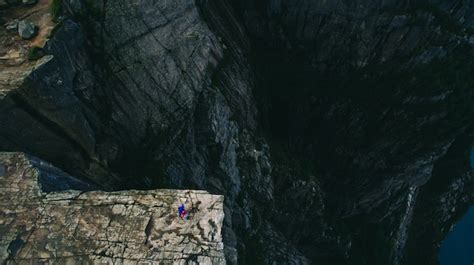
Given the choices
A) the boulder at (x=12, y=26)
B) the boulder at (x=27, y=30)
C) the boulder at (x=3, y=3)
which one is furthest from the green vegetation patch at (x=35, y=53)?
the boulder at (x=3, y=3)

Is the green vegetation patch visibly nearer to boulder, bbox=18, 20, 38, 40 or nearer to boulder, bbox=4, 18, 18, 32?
boulder, bbox=18, 20, 38, 40

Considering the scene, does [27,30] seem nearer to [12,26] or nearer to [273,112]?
[12,26]

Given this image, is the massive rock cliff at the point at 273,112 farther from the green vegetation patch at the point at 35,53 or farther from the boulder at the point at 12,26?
the boulder at the point at 12,26

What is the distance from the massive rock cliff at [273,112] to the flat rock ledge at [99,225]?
2.70 metres

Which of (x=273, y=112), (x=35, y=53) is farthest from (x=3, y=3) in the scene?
(x=273, y=112)

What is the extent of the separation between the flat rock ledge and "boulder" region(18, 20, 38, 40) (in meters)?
5.59

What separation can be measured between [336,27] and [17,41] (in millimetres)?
26659

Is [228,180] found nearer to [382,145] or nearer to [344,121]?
[344,121]

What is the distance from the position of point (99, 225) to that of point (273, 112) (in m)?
28.2

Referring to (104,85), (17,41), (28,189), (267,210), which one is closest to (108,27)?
(104,85)

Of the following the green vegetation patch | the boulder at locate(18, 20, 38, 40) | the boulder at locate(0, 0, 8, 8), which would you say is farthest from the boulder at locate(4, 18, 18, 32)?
the green vegetation patch

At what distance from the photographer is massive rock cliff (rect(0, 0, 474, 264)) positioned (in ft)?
68.3

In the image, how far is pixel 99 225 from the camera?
16938mm

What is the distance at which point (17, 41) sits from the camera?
19625mm
